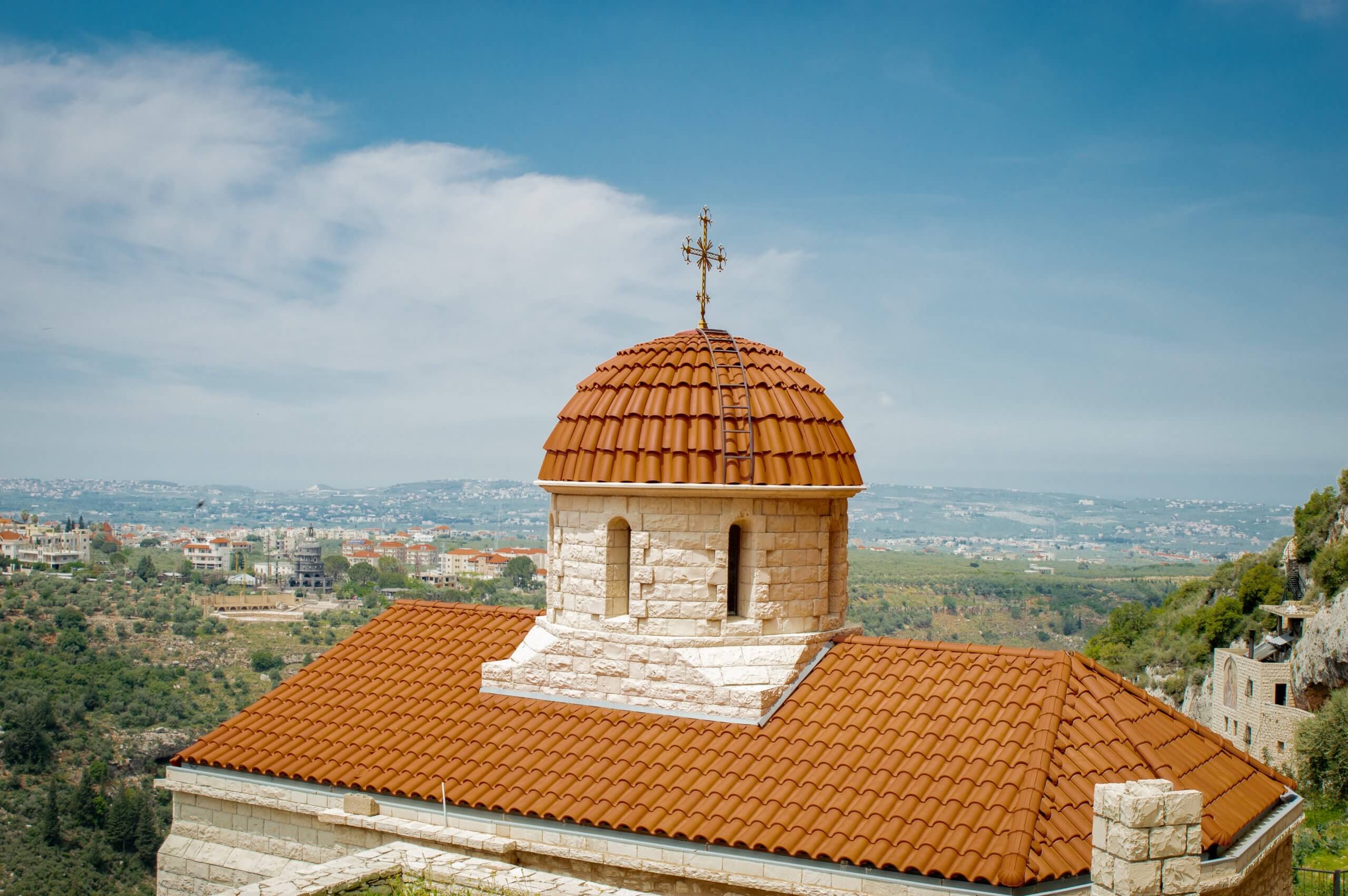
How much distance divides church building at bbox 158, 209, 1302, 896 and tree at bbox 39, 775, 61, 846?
3649cm

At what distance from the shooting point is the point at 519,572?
122 meters

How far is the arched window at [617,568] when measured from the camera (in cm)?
1223

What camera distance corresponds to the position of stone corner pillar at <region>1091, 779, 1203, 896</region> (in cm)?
690

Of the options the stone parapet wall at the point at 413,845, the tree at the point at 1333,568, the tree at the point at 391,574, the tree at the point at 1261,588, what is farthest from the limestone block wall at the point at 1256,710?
the tree at the point at 391,574

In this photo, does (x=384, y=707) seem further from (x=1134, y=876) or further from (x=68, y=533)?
(x=68, y=533)

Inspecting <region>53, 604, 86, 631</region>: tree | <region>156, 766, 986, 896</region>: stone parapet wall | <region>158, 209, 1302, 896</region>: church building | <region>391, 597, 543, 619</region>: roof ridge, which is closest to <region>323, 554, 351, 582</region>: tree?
<region>53, 604, 86, 631</region>: tree

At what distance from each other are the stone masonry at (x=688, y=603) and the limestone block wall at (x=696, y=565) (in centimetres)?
1

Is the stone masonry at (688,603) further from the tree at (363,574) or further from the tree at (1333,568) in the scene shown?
the tree at (363,574)

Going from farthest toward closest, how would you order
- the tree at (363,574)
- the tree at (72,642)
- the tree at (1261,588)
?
the tree at (363,574) < the tree at (72,642) < the tree at (1261,588)

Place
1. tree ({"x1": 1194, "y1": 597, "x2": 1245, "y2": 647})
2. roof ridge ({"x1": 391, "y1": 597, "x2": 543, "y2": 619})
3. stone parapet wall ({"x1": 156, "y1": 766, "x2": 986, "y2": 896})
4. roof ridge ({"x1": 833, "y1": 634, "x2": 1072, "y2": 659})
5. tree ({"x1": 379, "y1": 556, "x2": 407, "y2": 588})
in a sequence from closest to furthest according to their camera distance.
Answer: stone parapet wall ({"x1": 156, "y1": 766, "x2": 986, "y2": 896}), roof ridge ({"x1": 833, "y1": 634, "x2": 1072, "y2": 659}), roof ridge ({"x1": 391, "y1": 597, "x2": 543, "y2": 619}), tree ({"x1": 1194, "y1": 597, "x2": 1245, "y2": 647}), tree ({"x1": 379, "y1": 556, "x2": 407, "y2": 588})

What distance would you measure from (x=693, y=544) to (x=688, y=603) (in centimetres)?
69

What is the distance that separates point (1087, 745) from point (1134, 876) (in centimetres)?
291

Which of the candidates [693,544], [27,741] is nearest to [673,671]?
[693,544]

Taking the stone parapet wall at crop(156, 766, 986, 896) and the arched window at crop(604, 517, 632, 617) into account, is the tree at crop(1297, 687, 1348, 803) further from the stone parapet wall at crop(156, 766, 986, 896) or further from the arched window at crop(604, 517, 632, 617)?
the stone parapet wall at crop(156, 766, 986, 896)
